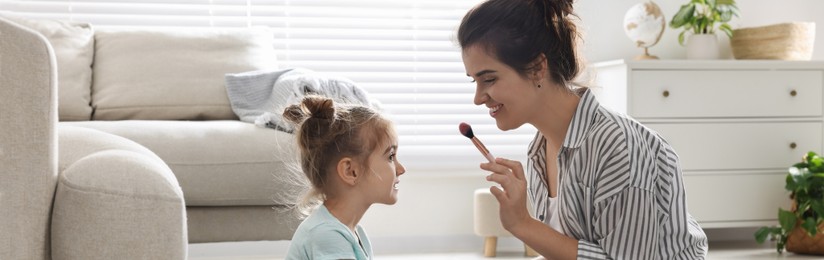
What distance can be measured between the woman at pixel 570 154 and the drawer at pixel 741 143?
204cm

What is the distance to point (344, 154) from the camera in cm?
158

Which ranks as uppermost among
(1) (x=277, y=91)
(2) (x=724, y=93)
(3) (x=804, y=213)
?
(1) (x=277, y=91)

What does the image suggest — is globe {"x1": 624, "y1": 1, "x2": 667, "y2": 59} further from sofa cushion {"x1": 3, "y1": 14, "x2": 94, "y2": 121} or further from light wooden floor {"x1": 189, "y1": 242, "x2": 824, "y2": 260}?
sofa cushion {"x1": 3, "y1": 14, "x2": 94, "y2": 121}

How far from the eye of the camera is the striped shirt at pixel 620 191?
1522mm

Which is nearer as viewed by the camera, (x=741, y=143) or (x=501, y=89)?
(x=501, y=89)

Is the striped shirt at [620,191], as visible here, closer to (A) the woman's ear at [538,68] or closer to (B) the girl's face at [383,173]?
(A) the woman's ear at [538,68]

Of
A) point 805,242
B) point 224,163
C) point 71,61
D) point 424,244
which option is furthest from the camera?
point 424,244

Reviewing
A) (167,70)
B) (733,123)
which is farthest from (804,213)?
(167,70)

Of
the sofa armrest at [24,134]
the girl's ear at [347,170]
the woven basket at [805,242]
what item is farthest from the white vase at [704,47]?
the sofa armrest at [24,134]

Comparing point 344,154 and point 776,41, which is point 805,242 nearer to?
point 776,41

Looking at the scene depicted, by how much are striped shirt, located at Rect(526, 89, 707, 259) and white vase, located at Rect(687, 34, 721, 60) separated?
228cm

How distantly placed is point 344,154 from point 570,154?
1.17 ft

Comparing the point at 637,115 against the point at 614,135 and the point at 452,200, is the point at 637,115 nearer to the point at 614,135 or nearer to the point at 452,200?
the point at 452,200

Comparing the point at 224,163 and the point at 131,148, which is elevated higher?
the point at 131,148
